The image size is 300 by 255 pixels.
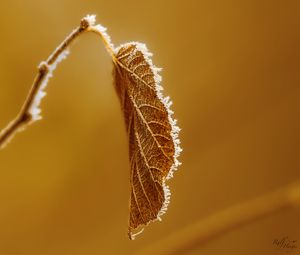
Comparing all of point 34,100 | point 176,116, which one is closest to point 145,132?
point 34,100

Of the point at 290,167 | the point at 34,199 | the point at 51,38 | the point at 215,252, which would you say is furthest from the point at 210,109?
the point at 34,199

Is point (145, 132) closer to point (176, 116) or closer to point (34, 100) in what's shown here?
point (34, 100)

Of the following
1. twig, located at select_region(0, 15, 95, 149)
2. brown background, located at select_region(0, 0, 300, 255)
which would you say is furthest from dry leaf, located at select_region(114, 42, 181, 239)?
brown background, located at select_region(0, 0, 300, 255)

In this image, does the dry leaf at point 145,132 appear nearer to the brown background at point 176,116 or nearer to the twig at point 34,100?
the twig at point 34,100

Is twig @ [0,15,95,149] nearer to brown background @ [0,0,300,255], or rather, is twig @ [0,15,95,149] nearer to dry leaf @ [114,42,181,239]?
dry leaf @ [114,42,181,239]

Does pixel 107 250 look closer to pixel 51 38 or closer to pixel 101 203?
pixel 101 203

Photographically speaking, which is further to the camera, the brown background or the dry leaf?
the brown background

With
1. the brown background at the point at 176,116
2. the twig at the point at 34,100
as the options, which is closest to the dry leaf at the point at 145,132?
the twig at the point at 34,100
